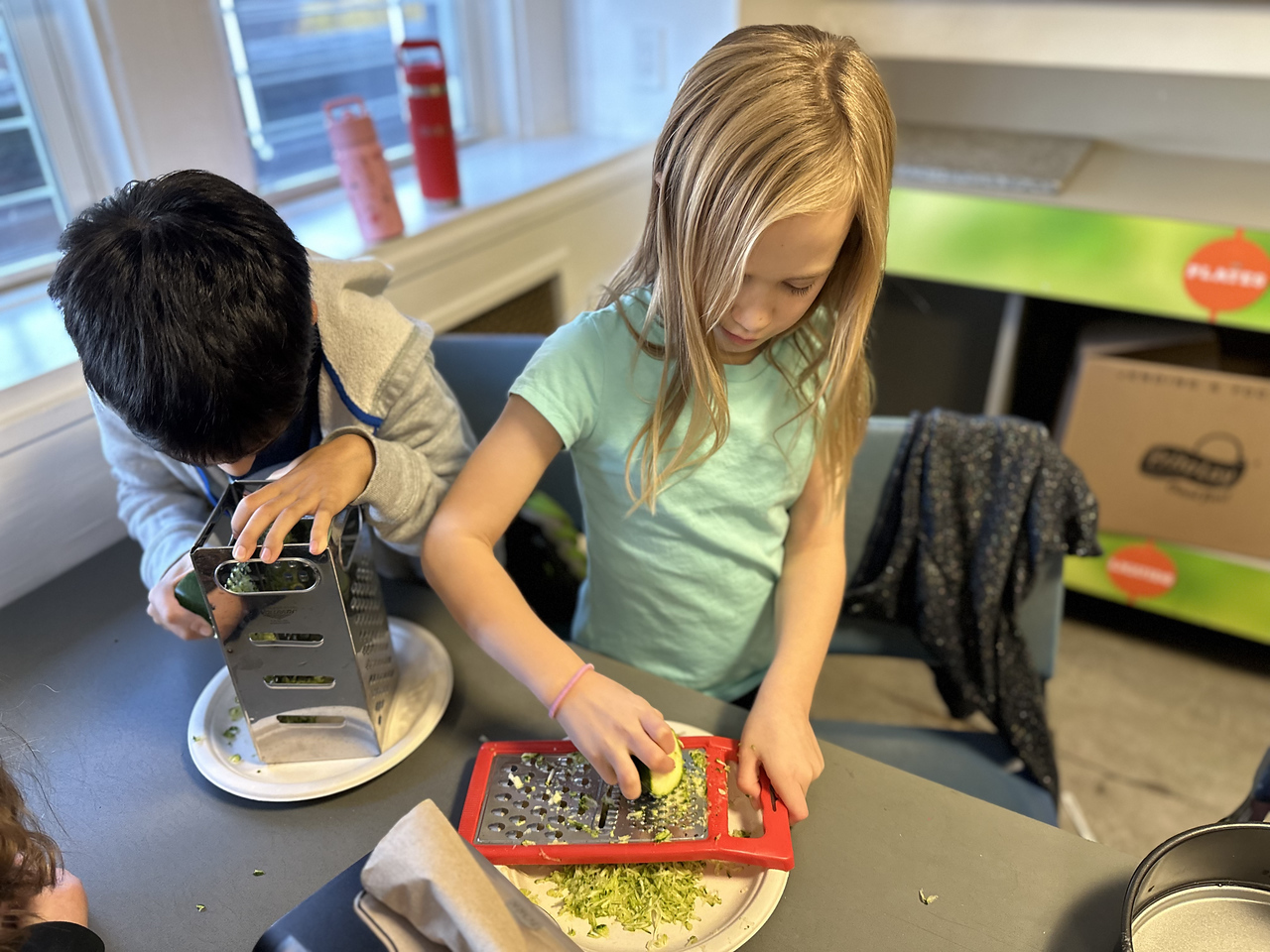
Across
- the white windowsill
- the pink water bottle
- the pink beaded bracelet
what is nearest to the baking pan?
the pink beaded bracelet

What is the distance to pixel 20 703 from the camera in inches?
28.1

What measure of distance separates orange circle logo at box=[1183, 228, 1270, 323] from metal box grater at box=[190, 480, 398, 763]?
1.39m

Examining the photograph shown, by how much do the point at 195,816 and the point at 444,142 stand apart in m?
1.01

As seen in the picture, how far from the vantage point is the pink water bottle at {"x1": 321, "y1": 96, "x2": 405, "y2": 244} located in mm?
1162

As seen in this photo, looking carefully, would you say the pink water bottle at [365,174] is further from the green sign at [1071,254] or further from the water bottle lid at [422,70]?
the green sign at [1071,254]

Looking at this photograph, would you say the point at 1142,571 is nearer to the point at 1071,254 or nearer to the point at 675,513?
the point at 1071,254

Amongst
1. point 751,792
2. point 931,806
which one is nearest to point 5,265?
point 751,792

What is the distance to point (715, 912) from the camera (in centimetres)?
56

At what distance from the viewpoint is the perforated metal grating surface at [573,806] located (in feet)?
1.90

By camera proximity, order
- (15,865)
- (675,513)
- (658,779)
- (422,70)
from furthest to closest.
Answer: (422,70), (675,513), (658,779), (15,865)

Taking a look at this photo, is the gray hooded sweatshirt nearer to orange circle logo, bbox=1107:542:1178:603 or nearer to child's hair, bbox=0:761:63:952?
child's hair, bbox=0:761:63:952

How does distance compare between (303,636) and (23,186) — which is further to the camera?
(23,186)

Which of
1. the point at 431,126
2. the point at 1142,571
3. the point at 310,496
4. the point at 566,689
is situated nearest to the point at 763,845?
the point at 566,689

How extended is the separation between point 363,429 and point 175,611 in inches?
8.2
